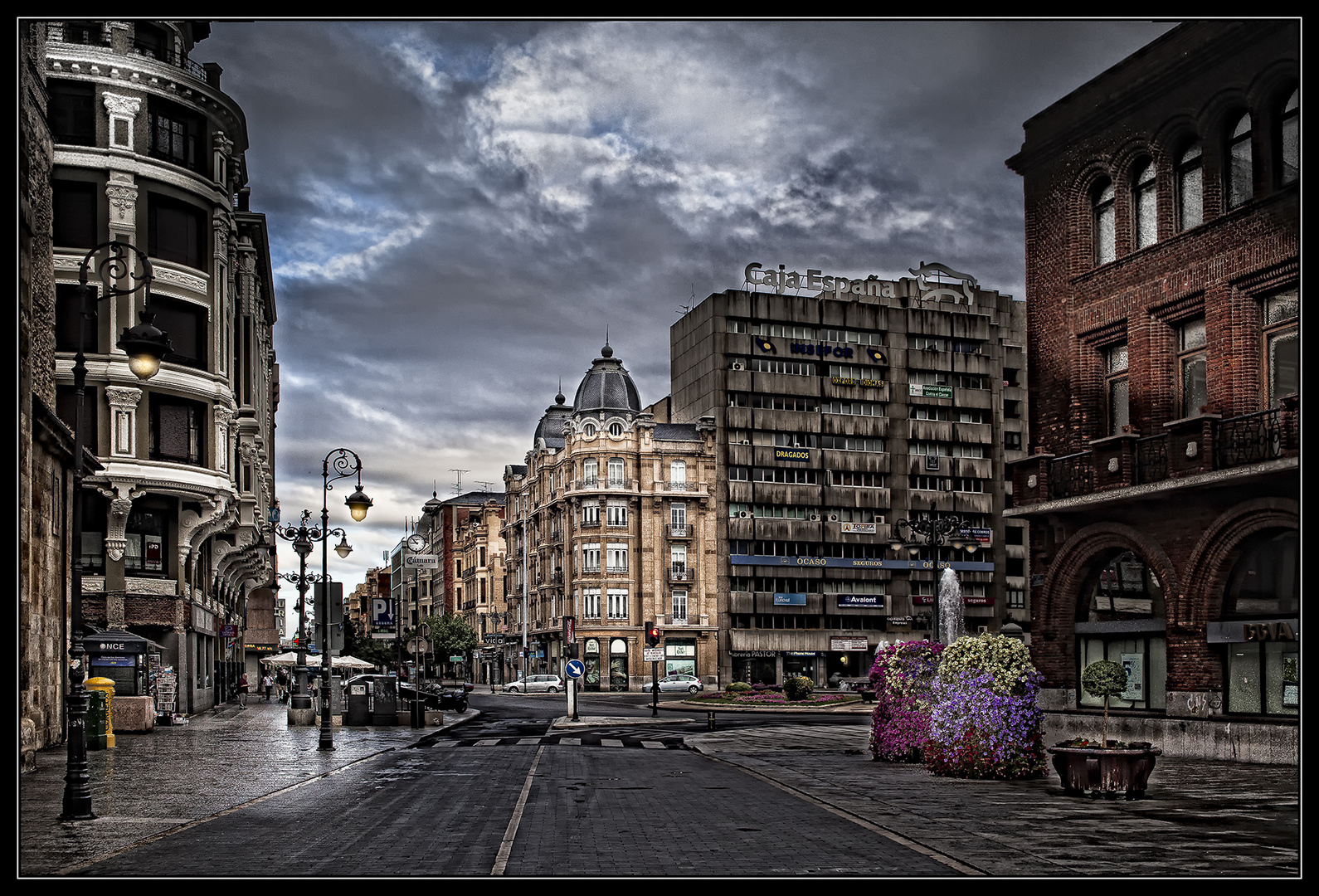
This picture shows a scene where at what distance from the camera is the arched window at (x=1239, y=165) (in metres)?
23.8

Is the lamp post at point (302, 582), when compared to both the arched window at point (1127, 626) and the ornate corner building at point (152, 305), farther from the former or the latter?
the arched window at point (1127, 626)

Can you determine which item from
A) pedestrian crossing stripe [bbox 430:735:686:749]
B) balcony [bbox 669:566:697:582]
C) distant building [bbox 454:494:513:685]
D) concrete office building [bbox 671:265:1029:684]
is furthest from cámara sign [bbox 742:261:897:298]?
pedestrian crossing stripe [bbox 430:735:686:749]

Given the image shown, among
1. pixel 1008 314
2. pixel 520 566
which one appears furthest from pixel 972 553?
pixel 520 566

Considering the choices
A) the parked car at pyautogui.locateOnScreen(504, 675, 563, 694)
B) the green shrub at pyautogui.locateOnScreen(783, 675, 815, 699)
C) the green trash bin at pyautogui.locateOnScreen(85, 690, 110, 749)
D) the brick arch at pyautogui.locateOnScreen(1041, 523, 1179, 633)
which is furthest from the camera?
the parked car at pyautogui.locateOnScreen(504, 675, 563, 694)

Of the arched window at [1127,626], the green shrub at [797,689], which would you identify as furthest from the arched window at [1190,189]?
the green shrub at [797,689]

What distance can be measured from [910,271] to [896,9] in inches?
3918

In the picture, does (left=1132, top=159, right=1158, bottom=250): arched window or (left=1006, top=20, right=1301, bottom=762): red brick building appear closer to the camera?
(left=1006, top=20, right=1301, bottom=762): red brick building

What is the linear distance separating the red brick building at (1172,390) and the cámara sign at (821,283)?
235ft

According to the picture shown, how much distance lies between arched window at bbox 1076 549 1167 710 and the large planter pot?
8.83 meters

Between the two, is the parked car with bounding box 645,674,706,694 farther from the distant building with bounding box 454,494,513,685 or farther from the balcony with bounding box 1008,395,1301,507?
the balcony with bounding box 1008,395,1301,507

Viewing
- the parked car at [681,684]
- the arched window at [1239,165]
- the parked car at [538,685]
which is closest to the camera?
the arched window at [1239,165]

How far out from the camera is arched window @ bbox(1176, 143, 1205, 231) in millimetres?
25125

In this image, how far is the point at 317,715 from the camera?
4688cm

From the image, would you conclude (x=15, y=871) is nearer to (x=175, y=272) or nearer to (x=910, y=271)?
(x=175, y=272)
